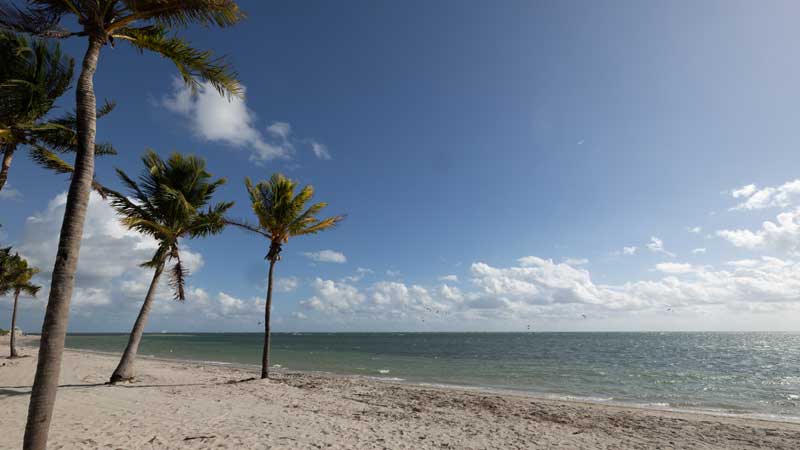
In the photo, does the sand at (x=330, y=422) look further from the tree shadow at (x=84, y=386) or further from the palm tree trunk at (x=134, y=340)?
the palm tree trunk at (x=134, y=340)

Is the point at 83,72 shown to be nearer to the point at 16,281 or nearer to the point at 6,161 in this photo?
the point at 6,161

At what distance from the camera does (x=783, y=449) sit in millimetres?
9062

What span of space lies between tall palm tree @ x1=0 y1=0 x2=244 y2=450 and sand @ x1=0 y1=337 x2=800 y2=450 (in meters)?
3.49

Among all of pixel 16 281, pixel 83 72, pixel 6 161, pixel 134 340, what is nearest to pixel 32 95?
pixel 6 161

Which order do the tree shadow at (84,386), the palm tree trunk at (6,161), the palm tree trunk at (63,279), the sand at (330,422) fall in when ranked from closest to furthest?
the palm tree trunk at (63,279)
the sand at (330,422)
the palm tree trunk at (6,161)
the tree shadow at (84,386)

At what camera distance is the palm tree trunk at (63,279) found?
4062 millimetres

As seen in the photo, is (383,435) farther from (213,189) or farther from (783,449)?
(213,189)

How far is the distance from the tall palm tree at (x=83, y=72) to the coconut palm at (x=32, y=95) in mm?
3649

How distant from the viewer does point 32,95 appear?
8.21m

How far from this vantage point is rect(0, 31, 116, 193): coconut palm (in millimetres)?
7844

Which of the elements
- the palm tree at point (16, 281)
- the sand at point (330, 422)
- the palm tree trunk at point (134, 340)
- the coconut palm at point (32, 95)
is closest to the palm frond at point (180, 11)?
the coconut palm at point (32, 95)

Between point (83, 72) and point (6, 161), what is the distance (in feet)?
26.0

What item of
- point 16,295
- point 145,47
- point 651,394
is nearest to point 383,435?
point 145,47

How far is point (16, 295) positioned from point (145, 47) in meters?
31.4
